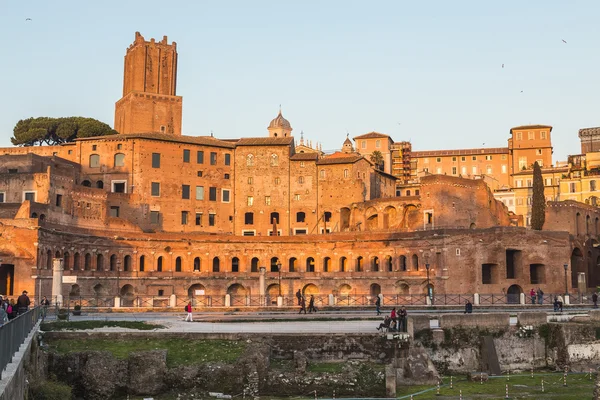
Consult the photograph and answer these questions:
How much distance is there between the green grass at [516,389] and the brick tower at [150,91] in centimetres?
6411

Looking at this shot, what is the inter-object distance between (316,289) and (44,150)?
34412 millimetres

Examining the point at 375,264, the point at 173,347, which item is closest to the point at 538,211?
the point at 375,264

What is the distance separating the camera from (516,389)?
2497 centimetres

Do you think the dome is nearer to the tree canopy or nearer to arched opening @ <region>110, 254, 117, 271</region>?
the tree canopy

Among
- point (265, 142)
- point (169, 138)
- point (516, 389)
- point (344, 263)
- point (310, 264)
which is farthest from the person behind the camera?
point (265, 142)

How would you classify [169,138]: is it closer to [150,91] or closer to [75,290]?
[150,91]

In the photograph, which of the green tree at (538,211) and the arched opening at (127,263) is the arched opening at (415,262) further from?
the arched opening at (127,263)

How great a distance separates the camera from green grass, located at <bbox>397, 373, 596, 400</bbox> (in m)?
23.6

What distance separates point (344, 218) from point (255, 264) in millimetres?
13473

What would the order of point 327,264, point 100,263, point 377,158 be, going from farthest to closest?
point 377,158 → point 327,264 → point 100,263

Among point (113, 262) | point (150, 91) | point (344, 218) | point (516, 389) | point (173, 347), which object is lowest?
point (516, 389)

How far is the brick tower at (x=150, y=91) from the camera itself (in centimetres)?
8481

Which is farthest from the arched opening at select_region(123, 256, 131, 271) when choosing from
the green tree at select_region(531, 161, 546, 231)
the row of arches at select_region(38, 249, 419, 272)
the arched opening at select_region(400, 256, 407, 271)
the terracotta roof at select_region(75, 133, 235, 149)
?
the green tree at select_region(531, 161, 546, 231)

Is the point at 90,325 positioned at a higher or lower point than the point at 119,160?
lower
